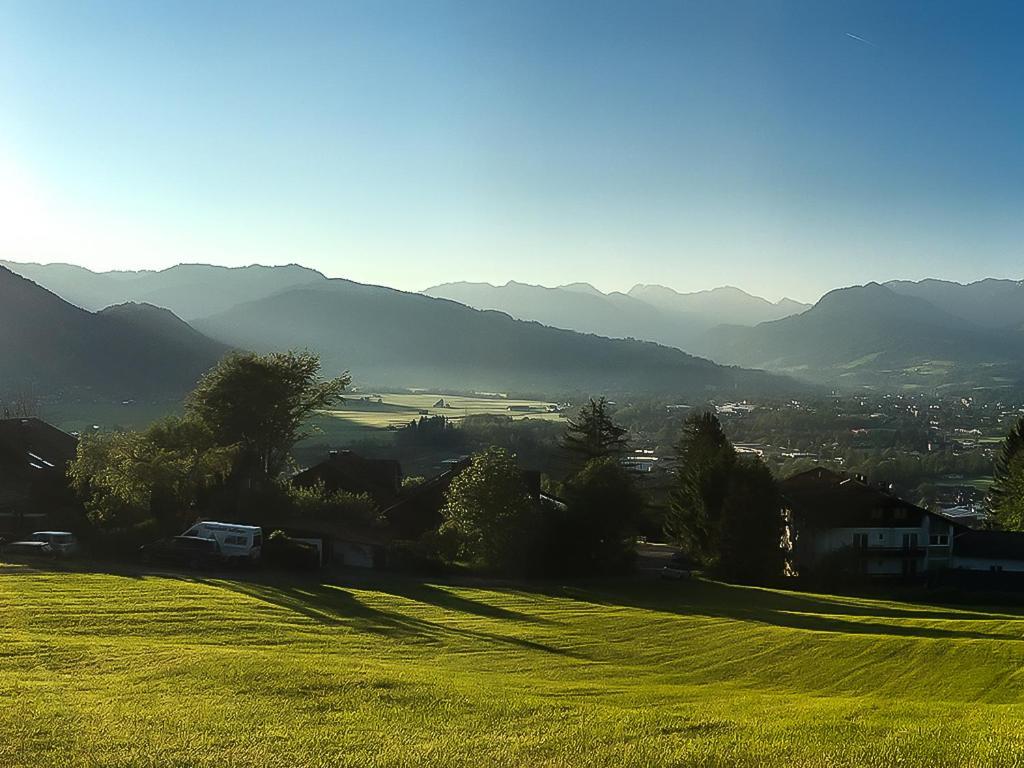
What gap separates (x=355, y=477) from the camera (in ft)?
189

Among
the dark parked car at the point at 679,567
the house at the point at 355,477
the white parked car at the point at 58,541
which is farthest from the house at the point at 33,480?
the dark parked car at the point at 679,567

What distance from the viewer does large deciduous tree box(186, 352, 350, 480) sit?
171ft

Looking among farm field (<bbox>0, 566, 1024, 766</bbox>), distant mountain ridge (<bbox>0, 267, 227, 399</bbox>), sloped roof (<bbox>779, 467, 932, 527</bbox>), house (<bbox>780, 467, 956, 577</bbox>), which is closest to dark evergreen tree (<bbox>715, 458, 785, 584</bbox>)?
house (<bbox>780, 467, 956, 577</bbox>)

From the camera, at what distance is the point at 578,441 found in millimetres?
76500

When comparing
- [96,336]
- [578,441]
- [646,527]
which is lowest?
[646,527]

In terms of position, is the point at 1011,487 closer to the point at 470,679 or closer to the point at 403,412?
the point at 470,679

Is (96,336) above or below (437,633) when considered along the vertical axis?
above

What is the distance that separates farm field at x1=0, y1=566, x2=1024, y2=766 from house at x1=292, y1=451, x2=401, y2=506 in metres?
22.6

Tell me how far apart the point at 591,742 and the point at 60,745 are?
A: 738 centimetres

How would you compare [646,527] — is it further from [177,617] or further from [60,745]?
[60,745]

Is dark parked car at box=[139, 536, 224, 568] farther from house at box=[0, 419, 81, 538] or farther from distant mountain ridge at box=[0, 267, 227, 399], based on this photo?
distant mountain ridge at box=[0, 267, 227, 399]

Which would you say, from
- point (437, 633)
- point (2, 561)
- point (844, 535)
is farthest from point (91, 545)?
point (844, 535)

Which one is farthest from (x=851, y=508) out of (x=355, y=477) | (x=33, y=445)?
(x=33, y=445)

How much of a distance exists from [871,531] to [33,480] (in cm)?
4831
